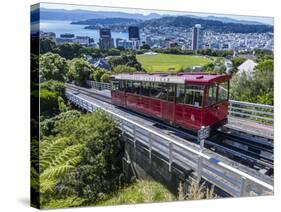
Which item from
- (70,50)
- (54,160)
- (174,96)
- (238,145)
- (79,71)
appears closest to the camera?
(54,160)

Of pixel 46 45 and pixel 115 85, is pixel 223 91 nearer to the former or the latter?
pixel 115 85

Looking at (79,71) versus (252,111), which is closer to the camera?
(79,71)

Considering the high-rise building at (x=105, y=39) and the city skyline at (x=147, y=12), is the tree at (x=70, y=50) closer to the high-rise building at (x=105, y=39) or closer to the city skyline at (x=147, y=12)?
the high-rise building at (x=105, y=39)

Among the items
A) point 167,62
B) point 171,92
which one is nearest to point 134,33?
point 167,62

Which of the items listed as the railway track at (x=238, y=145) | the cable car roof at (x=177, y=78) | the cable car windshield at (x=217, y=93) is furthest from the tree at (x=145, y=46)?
the cable car windshield at (x=217, y=93)

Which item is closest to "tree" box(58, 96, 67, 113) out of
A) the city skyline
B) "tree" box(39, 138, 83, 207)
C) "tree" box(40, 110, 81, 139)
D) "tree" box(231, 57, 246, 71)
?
"tree" box(40, 110, 81, 139)

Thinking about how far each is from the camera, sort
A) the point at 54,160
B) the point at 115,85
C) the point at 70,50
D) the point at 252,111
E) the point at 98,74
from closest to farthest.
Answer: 1. the point at 54,160
2. the point at 70,50
3. the point at 98,74
4. the point at 115,85
5. the point at 252,111

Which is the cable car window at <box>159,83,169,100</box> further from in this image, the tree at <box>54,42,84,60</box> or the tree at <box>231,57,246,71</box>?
the tree at <box>54,42,84,60</box>
